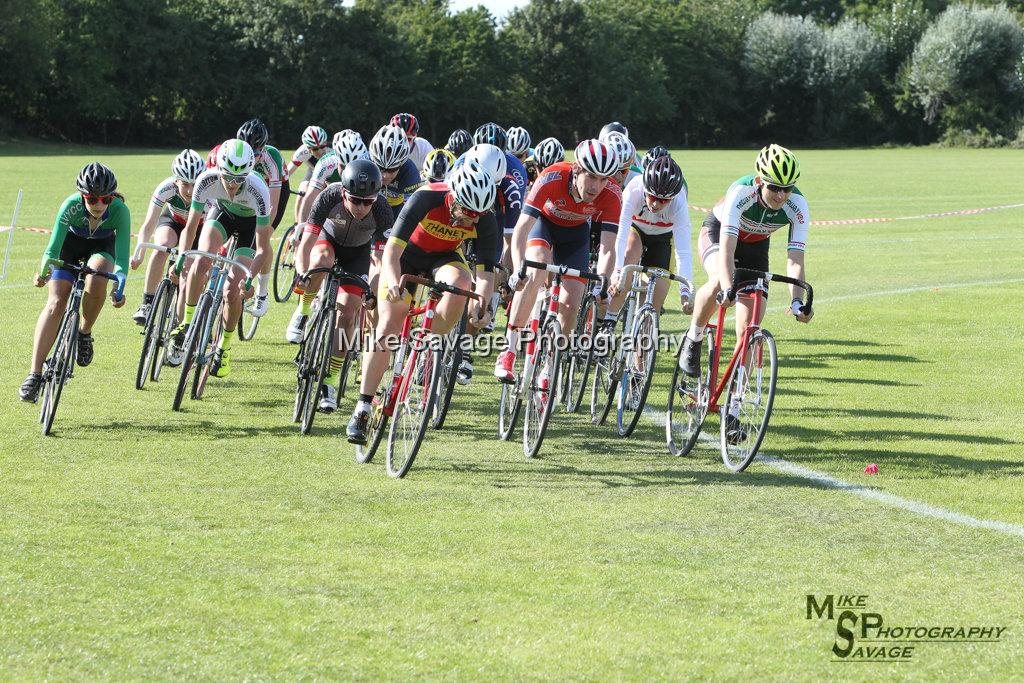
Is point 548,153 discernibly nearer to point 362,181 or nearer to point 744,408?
point 362,181

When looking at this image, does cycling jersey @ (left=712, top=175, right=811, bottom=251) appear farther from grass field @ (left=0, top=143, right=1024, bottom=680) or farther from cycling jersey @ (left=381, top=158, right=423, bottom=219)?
cycling jersey @ (left=381, top=158, right=423, bottom=219)

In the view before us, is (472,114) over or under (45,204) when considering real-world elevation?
over

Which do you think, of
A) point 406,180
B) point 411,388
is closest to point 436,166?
point 406,180

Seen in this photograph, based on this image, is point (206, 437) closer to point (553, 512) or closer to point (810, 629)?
point (553, 512)

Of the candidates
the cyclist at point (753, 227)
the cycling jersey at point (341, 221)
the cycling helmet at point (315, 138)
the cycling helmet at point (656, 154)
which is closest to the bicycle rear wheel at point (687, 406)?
the cyclist at point (753, 227)

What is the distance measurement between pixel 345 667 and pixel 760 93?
285 ft

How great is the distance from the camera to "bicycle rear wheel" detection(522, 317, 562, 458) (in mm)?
8820

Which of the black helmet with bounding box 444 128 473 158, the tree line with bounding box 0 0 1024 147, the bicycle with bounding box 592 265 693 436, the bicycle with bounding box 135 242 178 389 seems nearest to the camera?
the bicycle with bounding box 592 265 693 436

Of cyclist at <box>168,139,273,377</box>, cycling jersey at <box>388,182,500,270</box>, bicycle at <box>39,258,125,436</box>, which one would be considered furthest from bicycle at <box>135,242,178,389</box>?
cycling jersey at <box>388,182,500,270</box>

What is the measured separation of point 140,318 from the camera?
→ 1241cm

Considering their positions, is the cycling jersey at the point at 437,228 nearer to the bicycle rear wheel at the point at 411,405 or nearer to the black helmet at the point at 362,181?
the black helmet at the point at 362,181

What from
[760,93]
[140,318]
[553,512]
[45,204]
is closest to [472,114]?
[760,93]

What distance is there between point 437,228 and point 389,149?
2.43 m

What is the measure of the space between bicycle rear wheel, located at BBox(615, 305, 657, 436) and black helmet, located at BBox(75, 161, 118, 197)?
12.8ft
